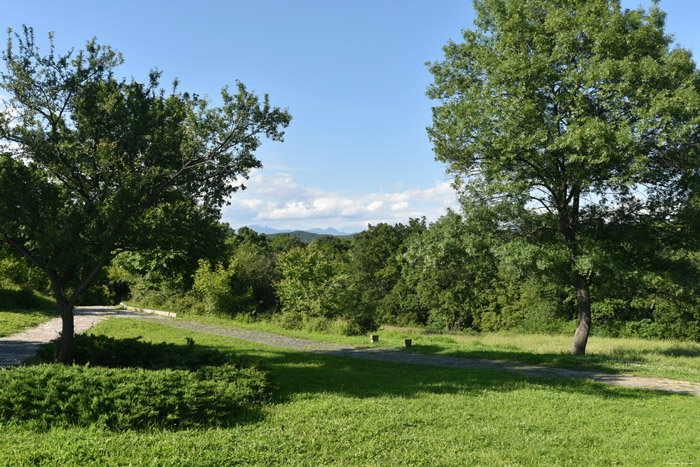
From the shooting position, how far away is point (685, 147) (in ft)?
39.2

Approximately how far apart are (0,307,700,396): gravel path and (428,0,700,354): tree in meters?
3.09

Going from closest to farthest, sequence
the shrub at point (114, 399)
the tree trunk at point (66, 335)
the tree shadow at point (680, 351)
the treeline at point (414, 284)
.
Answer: the shrub at point (114, 399)
the tree trunk at point (66, 335)
the treeline at point (414, 284)
the tree shadow at point (680, 351)

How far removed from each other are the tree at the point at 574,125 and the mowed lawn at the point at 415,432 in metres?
5.34

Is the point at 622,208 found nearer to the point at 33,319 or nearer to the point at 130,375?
the point at 130,375

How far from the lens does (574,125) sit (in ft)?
37.4

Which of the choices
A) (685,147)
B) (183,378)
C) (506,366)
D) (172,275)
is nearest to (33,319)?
(172,275)

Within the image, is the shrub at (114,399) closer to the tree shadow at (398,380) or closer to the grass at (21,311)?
the tree shadow at (398,380)

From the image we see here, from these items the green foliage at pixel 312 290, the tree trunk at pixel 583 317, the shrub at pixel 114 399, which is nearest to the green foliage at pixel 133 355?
the shrub at pixel 114 399

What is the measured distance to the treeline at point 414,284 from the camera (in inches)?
484

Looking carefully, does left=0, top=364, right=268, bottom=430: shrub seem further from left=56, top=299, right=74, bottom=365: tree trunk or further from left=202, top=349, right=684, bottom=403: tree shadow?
left=56, top=299, right=74, bottom=365: tree trunk

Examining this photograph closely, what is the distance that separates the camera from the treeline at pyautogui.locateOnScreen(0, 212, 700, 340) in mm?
12289

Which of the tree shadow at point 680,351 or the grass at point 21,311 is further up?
the grass at point 21,311

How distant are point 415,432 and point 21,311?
22027 millimetres

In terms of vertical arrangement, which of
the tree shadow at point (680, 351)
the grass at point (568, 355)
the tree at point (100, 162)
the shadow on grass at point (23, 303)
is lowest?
the tree shadow at point (680, 351)
